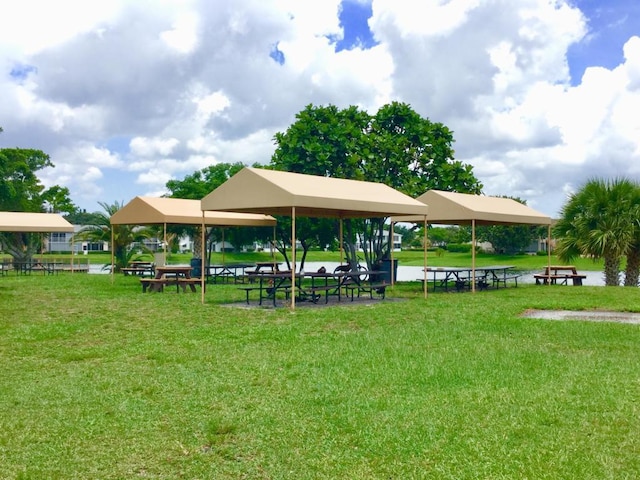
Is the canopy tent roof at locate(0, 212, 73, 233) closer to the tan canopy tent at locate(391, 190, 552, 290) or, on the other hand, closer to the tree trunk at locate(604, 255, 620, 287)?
the tan canopy tent at locate(391, 190, 552, 290)

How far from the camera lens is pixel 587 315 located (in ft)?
41.2

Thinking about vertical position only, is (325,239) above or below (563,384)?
above

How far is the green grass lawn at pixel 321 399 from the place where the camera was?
15.0ft

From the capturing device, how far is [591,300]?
50.9 feet

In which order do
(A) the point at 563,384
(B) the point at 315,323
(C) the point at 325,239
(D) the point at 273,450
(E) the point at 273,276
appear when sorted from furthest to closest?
1. (C) the point at 325,239
2. (E) the point at 273,276
3. (B) the point at 315,323
4. (A) the point at 563,384
5. (D) the point at 273,450

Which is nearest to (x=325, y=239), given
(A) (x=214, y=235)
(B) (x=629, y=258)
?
(A) (x=214, y=235)

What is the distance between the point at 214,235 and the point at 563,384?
25.4 metres

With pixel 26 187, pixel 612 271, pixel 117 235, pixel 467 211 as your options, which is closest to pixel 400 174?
pixel 467 211

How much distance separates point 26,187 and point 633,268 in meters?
52.0

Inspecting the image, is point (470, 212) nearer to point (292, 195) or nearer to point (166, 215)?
point (292, 195)

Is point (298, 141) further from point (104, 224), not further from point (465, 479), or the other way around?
point (465, 479)

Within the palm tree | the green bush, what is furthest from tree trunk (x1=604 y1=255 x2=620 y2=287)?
the green bush

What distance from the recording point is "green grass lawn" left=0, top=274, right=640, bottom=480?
4.58 meters

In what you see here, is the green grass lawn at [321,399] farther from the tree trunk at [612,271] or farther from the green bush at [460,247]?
the green bush at [460,247]
